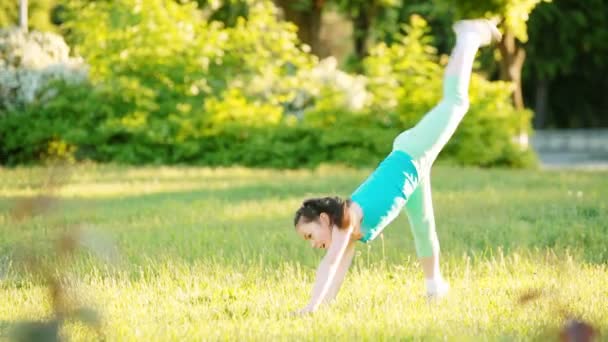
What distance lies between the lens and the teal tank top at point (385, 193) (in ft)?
18.6

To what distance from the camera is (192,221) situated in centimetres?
1029

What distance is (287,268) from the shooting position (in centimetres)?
702

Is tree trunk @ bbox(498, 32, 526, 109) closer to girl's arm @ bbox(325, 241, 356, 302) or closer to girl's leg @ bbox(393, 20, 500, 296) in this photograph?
girl's leg @ bbox(393, 20, 500, 296)

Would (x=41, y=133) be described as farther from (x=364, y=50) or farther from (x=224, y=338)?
(x=224, y=338)

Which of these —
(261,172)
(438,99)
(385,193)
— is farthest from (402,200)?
(438,99)

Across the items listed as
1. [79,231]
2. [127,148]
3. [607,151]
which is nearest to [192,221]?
[79,231]

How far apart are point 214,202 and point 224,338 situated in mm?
7252

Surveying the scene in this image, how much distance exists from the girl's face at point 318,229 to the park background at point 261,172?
15.4 inches

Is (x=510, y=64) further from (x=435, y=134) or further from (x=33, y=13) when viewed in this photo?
(x=33, y=13)

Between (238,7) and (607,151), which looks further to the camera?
(607,151)

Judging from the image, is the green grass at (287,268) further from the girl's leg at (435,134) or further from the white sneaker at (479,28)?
the white sneaker at (479,28)

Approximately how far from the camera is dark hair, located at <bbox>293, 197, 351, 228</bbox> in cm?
546

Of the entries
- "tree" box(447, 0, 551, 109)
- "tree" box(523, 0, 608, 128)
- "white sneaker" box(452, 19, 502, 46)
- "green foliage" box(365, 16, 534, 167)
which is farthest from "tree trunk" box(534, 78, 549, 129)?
"white sneaker" box(452, 19, 502, 46)

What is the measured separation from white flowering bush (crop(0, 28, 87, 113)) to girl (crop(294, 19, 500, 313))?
1526cm
